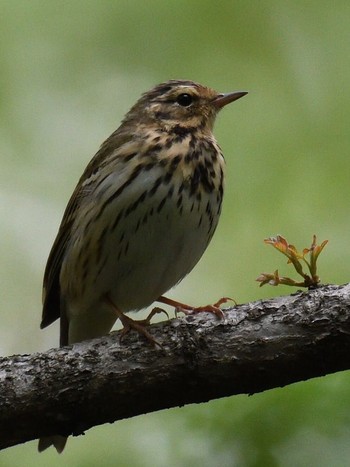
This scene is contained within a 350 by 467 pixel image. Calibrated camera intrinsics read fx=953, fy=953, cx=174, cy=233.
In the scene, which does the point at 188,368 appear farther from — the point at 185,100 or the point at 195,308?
the point at 185,100

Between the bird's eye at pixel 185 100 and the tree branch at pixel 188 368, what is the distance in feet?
7.66

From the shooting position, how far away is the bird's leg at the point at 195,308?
513cm

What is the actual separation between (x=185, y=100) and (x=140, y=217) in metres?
1.35

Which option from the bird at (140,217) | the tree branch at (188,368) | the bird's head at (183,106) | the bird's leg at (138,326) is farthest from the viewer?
the bird's head at (183,106)

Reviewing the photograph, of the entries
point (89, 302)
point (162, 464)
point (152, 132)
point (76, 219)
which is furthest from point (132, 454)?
point (152, 132)

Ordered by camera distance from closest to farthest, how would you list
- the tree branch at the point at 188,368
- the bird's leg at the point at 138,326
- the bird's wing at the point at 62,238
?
1. the tree branch at the point at 188,368
2. the bird's leg at the point at 138,326
3. the bird's wing at the point at 62,238

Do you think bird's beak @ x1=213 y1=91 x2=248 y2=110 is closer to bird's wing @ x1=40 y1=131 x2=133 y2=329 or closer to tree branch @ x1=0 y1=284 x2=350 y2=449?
bird's wing @ x1=40 y1=131 x2=133 y2=329

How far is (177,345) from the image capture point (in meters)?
5.00

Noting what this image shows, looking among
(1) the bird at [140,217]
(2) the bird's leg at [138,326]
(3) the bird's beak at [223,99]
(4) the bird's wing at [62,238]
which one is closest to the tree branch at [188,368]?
(2) the bird's leg at [138,326]

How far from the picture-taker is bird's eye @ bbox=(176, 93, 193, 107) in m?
6.95

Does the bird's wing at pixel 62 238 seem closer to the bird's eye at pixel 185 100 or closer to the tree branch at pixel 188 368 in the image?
the bird's eye at pixel 185 100

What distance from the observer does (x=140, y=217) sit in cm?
598

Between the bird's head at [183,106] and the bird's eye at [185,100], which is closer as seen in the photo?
the bird's head at [183,106]

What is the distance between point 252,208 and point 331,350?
2.88 meters
